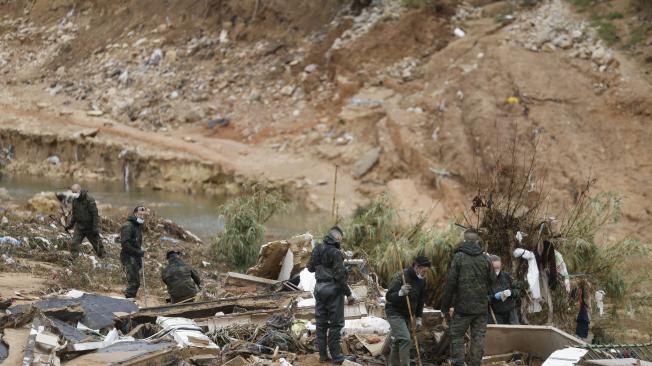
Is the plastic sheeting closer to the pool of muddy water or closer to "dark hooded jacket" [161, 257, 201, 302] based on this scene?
"dark hooded jacket" [161, 257, 201, 302]

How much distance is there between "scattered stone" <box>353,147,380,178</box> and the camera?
81.7 feet

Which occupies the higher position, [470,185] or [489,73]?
[489,73]

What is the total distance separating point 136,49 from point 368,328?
25.9m

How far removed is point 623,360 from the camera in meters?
7.50

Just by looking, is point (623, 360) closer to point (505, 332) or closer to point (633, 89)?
point (505, 332)

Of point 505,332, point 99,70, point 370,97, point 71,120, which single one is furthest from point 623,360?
point 99,70

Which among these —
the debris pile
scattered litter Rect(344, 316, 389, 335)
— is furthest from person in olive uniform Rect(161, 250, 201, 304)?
the debris pile

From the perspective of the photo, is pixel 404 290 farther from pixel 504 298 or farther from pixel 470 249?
pixel 504 298

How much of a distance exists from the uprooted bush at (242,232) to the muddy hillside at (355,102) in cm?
640

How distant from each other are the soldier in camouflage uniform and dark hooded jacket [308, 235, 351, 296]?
3.24 feet

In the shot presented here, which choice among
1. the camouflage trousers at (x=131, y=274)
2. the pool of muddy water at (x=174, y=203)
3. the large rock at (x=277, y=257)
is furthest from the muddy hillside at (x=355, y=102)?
the camouflage trousers at (x=131, y=274)

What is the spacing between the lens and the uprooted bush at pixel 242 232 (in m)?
15.6

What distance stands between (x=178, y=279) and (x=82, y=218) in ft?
9.33

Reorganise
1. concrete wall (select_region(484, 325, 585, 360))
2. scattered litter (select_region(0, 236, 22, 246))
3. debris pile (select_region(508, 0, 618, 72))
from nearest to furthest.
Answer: concrete wall (select_region(484, 325, 585, 360)) → scattered litter (select_region(0, 236, 22, 246)) → debris pile (select_region(508, 0, 618, 72))
